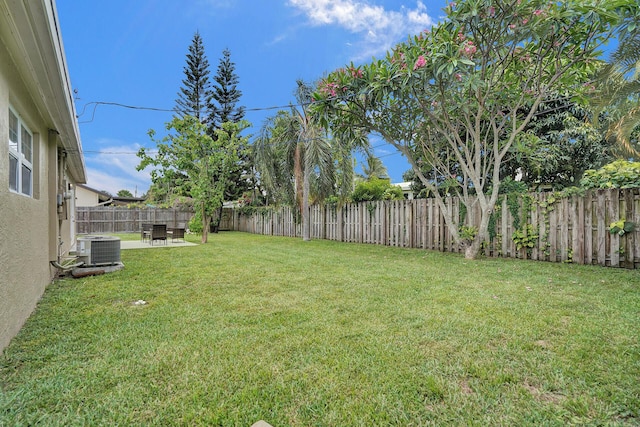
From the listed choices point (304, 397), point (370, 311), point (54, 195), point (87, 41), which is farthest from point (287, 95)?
point (87, 41)

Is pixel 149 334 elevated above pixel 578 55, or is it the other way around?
pixel 578 55

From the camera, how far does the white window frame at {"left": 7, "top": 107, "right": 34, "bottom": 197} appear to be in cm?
312

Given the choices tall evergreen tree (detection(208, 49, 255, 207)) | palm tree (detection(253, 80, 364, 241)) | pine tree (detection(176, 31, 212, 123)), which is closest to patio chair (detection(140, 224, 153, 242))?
palm tree (detection(253, 80, 364, 241))

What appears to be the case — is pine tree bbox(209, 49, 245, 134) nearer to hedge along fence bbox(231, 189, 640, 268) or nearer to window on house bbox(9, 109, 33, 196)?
hedge along fence bbox(231, 189, 640, 268)

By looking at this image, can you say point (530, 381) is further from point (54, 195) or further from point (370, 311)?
point (54, 195)

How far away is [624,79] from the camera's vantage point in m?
6.00

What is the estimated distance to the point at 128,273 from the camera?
564 cm

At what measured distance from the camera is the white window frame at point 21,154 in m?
3.12

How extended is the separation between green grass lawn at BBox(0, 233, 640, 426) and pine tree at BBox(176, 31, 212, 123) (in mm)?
21150

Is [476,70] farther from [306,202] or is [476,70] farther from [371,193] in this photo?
[306,202]

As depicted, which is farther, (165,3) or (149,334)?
(165,3)

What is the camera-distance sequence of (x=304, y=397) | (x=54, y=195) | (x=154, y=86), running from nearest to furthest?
(x=304, y=397), (x=54, y=195), (x=154, y=86)

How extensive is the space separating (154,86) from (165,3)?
31.7ft

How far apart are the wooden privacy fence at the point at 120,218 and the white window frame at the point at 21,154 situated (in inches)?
675
